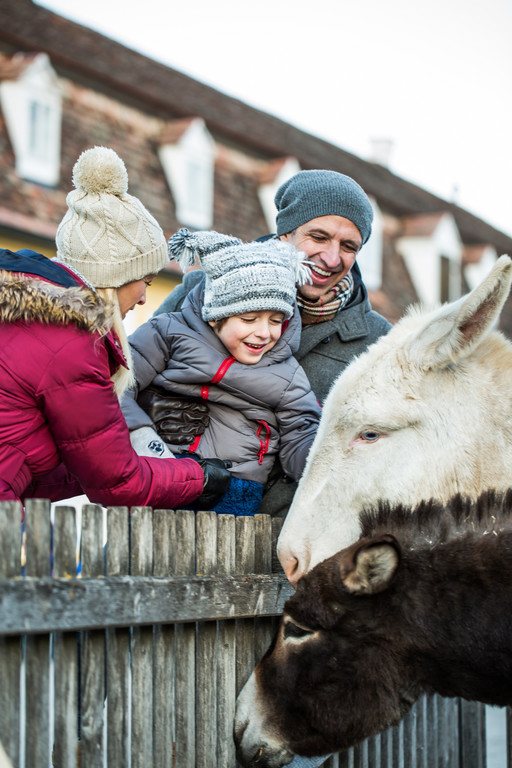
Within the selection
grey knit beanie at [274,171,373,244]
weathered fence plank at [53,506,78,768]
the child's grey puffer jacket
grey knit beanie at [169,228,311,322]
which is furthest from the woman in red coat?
grey knit beanie at [274,171,373,244]

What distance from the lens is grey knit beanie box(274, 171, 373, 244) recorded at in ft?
16.2

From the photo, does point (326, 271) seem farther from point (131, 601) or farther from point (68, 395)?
point (131, 601)

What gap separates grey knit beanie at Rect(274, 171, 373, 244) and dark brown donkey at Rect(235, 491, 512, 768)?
218 cm

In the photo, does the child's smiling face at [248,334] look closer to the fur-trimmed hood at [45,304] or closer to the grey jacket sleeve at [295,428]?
the grey jacket sleeve at [295,428]

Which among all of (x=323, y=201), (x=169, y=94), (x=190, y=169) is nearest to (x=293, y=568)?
(x=323, y=201)

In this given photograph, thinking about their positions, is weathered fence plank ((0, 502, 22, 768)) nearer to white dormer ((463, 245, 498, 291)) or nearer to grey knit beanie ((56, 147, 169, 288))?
grey knit beanie ((56, 147, 169, 288))

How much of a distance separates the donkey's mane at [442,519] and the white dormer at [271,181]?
16.1 m

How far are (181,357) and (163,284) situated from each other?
40.0 feet

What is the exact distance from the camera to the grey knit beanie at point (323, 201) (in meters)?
4.94

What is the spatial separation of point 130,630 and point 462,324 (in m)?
1.77

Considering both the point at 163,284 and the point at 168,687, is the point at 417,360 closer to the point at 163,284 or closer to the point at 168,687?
the point at 168,687

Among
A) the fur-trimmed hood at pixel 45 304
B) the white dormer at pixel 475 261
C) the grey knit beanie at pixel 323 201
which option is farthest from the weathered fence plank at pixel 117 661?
the white dormer at pixel 475 261

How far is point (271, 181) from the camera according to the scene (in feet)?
64.3

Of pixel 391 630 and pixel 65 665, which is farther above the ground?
pixel 391 630
